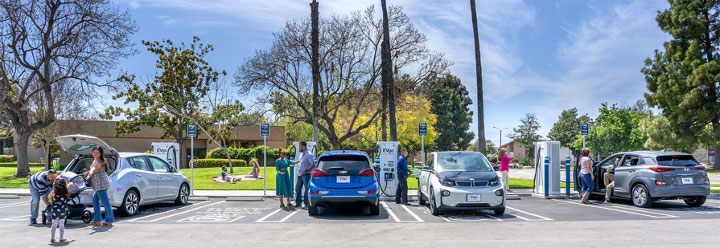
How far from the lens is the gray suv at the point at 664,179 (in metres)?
12.1

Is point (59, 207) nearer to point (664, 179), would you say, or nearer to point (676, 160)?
point (664, 179)

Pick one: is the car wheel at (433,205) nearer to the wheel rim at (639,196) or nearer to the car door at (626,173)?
the wheel rim at (639,196)

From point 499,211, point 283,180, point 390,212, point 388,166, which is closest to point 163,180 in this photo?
point 283,180

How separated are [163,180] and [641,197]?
481 inches

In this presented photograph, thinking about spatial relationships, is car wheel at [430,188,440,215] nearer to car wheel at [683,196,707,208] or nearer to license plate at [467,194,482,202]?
license plate at [467,194,482,202]

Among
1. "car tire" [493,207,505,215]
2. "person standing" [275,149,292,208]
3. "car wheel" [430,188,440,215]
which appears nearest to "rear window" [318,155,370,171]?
"car wheel" [430,188,440,215]

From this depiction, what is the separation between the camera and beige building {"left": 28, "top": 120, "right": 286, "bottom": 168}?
46.2m

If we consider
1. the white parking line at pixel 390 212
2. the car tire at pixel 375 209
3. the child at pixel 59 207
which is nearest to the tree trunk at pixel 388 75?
the white parking line at pixel 390 212

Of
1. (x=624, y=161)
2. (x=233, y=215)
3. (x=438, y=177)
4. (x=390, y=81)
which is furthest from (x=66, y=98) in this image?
(x=624, y=161)

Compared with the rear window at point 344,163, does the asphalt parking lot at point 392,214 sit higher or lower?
lower

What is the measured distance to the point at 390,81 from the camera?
2234 centimetres

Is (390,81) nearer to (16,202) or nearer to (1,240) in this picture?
(16,202)

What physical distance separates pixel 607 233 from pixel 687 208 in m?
5.79

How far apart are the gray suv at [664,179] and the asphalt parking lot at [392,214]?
33 centimetres
